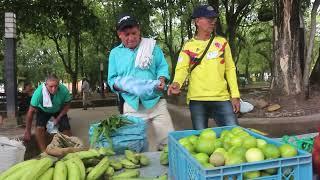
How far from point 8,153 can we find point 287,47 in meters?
8.61

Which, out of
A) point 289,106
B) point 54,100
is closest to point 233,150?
point 54,100

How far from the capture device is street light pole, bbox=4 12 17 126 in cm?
1099

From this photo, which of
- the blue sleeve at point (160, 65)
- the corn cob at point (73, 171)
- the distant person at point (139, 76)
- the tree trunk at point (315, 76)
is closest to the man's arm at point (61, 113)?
the distant person at point (139, 76)

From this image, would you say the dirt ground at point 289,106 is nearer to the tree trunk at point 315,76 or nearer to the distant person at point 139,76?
the tree trunk at point 315,76

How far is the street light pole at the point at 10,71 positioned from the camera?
10992mm

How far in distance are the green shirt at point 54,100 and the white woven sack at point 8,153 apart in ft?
10.6

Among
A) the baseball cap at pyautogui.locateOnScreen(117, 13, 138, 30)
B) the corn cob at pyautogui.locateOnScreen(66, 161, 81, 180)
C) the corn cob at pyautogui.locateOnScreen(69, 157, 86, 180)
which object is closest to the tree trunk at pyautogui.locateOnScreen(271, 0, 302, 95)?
the baseball cap at pyautogui.locateOnScreen(117, 13, 138, 30)

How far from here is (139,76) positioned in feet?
13.4

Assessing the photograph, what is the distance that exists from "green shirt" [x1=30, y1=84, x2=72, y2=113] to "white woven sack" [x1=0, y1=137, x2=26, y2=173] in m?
3.23

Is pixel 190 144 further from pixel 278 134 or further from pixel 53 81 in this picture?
pixel 278 134

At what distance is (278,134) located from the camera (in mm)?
9008

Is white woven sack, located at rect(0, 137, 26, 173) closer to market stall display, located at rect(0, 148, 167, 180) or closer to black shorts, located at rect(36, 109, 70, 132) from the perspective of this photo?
market stall display, located at rect(0, 148, 167, 180)

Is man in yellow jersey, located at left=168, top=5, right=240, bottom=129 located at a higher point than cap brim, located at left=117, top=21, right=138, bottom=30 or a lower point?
lower

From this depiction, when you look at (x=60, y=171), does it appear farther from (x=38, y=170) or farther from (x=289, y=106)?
(x=289, y=106)
